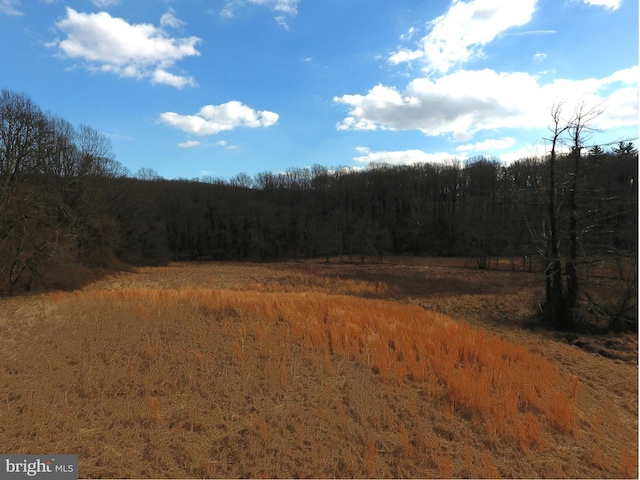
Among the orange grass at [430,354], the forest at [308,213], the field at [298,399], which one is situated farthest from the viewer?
the forest at [308,213]

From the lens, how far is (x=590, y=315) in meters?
14.0

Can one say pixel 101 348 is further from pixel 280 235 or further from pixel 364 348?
pixel 280 235

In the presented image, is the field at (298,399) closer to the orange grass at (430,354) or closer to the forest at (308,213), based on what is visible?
the orange grass at (430,354)

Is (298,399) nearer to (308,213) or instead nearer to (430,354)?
(430,354)

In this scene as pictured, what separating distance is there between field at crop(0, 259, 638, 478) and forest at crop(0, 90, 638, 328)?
19.9ft

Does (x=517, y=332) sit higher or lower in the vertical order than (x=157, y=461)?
lower

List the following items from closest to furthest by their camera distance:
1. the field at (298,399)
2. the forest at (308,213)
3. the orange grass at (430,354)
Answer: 1. the field at (298,399)
2. the orange grass at (430,354)
3. the forest at (308,213)

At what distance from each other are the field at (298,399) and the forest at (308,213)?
6.06 m

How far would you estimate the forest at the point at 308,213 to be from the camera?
13516 mm

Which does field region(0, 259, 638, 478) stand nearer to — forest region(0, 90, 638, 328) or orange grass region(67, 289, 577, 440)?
orange grass region(67, 289, 577, 440)

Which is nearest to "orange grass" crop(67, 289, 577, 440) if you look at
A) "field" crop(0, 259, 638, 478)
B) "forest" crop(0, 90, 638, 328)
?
"field" crop(0, 259, 638, 478)

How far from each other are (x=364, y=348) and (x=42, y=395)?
20.3 feet

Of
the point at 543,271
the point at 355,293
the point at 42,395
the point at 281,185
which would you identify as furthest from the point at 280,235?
the point at 42,395

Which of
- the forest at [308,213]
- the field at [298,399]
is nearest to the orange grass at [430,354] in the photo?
the field at [298,399]
